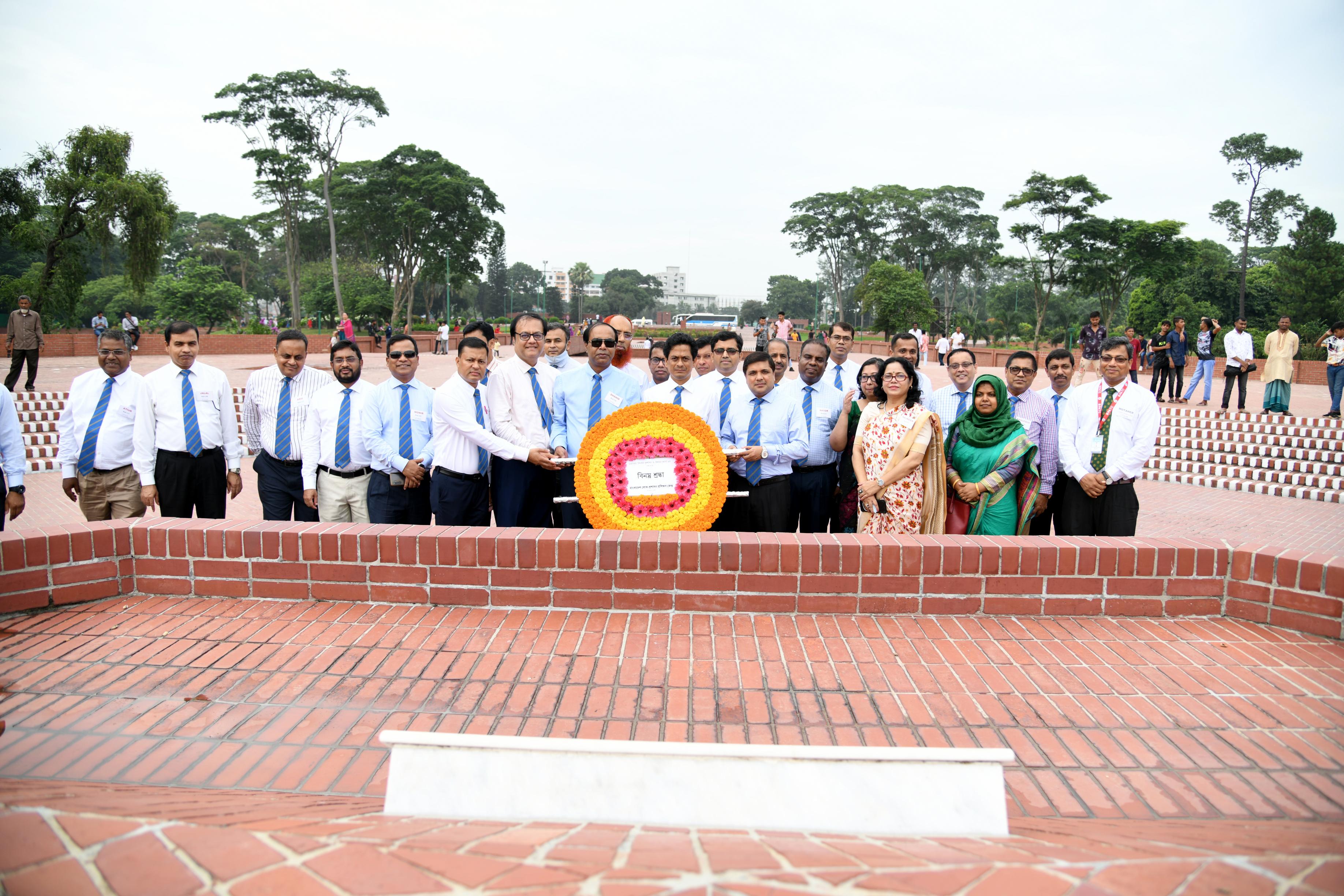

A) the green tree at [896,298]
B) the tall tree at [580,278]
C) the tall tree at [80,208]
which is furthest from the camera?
the tall tree at [580,278]

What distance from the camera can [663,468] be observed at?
4.21 m

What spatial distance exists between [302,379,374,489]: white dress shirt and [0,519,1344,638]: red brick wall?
4.25 feet

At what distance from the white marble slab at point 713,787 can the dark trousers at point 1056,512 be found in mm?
3528

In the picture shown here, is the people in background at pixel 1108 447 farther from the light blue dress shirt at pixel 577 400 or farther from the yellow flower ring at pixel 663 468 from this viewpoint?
the light blue dress shirt at pixel 577 400

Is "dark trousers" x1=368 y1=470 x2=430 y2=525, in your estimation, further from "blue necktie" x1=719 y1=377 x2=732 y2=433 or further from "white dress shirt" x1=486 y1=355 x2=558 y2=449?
"blue necktie" x1=719 y1=377 x2=732 y2=433

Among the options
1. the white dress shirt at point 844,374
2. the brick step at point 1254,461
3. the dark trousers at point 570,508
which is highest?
the white dress shirt at point 844,374

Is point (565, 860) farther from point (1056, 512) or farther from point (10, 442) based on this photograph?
point (10, 442)

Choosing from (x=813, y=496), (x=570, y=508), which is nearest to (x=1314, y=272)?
(x=813, y=496)

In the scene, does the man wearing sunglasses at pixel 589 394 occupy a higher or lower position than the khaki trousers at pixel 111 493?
higher

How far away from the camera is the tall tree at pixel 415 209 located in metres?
45.0

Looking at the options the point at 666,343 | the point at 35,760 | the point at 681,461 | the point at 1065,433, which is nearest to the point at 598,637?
the point at 681,461

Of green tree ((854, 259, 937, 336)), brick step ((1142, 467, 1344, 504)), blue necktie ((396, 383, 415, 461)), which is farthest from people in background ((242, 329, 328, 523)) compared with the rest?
green tree ((854, 259, 937, 336))

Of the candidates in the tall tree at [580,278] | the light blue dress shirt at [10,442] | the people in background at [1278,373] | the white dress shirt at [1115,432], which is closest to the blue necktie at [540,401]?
the light blue dress shirt at [10,442]

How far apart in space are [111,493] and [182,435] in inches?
23.7
